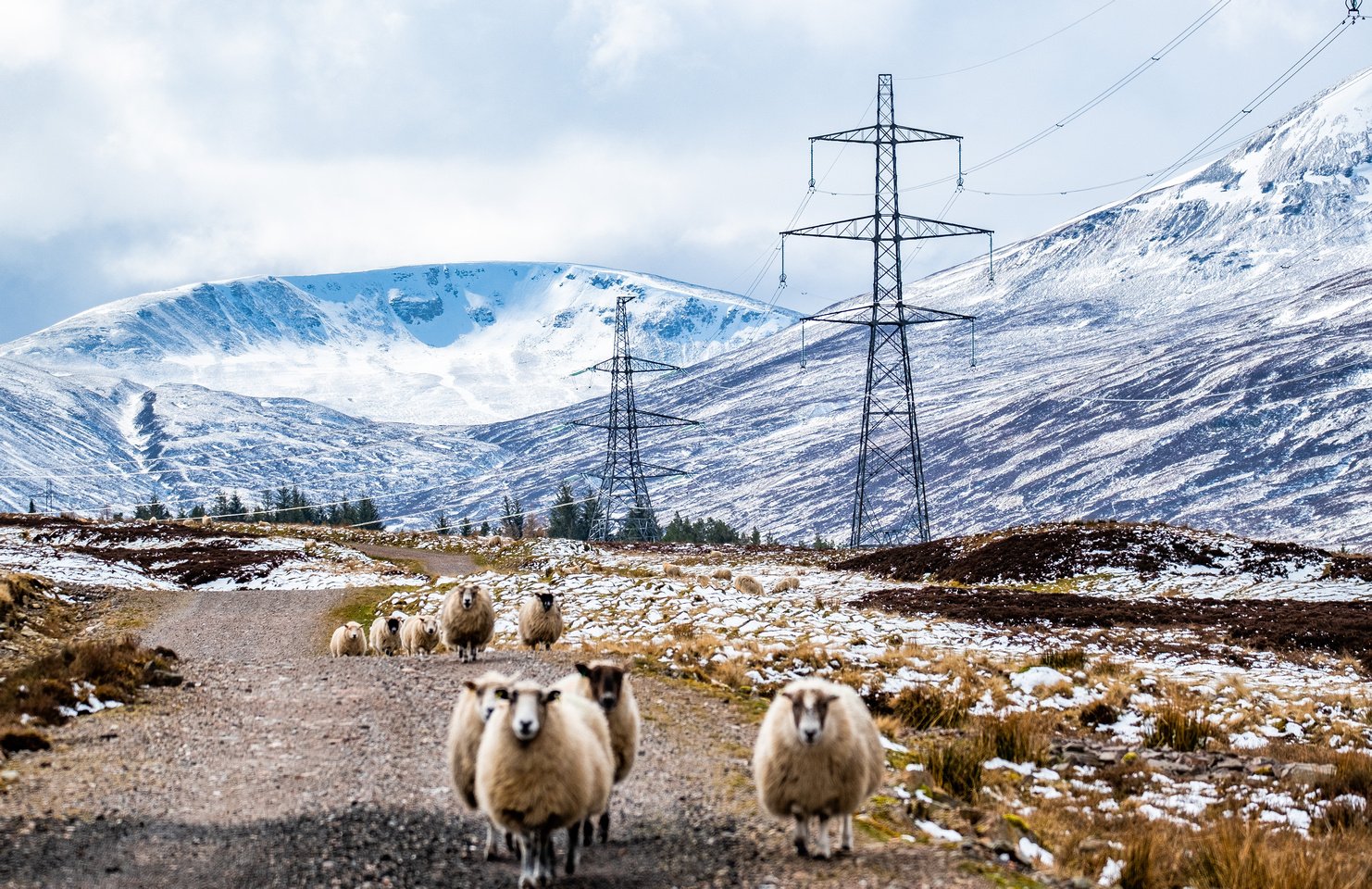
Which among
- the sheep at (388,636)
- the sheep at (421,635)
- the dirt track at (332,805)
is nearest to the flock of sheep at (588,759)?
the dirt track at (332,805)

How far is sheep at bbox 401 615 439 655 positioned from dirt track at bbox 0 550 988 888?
875 cm

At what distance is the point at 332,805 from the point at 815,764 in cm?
499

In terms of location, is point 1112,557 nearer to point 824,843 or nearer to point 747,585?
point 747,585

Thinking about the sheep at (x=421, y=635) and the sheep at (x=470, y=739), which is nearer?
the sheep at (x=470, y=739)

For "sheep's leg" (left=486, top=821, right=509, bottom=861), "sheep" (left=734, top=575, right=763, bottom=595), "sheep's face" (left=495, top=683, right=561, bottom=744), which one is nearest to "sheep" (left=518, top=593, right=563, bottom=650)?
"sheep's leg" (left=486, top=821, right=509, bottom=861)

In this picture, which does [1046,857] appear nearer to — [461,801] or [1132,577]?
[461,801]

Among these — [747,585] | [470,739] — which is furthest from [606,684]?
[747,585]

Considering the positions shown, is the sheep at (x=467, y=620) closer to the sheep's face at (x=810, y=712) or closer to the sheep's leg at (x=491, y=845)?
the sheep's leg at (x=491, y=845)

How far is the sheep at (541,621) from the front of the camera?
24.2m

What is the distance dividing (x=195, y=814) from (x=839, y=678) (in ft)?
37.0

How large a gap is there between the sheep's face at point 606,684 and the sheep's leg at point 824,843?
2.63 metres

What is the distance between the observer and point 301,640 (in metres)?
33.0

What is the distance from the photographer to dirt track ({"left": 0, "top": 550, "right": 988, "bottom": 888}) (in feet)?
31.9

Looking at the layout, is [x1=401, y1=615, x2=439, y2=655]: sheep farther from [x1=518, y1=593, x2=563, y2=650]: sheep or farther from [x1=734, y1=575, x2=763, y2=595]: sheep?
[x1=734, y1=575, x2=763, y2=595]: sheep
